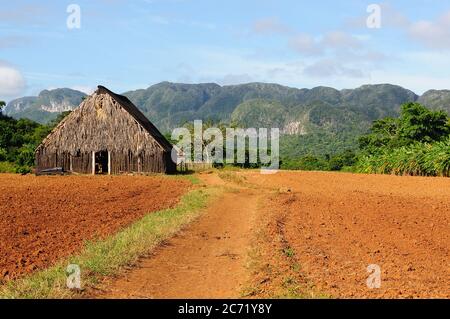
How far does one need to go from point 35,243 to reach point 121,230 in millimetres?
2358

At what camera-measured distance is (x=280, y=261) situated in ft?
31.5

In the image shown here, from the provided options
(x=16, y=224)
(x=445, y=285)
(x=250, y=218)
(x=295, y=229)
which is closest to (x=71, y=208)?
(x=16, y=224)

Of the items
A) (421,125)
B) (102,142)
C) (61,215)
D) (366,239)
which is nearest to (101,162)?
(102,142)

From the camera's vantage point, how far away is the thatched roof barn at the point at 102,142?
38000mm

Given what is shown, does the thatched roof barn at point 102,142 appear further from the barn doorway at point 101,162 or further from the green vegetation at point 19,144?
the green vegetation at point 19,144

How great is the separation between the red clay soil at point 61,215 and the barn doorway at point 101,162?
38.1 ft

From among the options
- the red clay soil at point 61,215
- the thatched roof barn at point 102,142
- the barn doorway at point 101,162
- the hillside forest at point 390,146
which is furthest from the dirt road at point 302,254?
the barn doorway at point 101,162

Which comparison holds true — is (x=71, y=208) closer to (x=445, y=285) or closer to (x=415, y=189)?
(x=445, y=285)

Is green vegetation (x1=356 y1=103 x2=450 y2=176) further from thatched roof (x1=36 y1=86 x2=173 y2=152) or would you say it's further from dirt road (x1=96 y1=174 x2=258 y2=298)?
dirt road (x1=96 y1=174 x2=258 y2=298)

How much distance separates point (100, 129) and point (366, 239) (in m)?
29.3

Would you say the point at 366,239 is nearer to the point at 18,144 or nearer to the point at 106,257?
the point at 106,257

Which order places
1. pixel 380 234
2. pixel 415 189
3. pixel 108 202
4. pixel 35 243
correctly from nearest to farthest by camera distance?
1. pixel 35 243
2. pixel 380 234
3. pixel 108 202
4. pixel 415 189

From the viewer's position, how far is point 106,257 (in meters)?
9.79

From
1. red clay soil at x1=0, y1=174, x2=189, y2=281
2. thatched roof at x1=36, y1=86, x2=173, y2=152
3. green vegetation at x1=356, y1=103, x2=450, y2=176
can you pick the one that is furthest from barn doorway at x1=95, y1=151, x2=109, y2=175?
green vegetation at x1=356, y1=103, x2=450, y2=176
